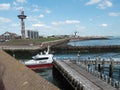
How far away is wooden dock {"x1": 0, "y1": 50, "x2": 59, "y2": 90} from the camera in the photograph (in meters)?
12.2

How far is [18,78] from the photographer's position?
16.4 meters

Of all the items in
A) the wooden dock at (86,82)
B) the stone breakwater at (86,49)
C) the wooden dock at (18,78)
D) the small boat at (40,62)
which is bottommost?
the stone breakwater at (86,49)

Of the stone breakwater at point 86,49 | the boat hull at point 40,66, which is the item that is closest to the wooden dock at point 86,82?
the boat hull at point 40,66

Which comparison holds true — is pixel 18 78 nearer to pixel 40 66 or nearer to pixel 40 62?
pixel 40 66

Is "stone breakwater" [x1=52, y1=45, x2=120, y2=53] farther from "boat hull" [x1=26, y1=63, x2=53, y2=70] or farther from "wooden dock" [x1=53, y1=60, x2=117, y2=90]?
"wooden dock" [x1=53, y1=60, x2=117, y2=90]

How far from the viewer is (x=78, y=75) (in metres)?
32.2

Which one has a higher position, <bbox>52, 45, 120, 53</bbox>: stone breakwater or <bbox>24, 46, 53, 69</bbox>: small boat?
<bbox>24, 46, 53, 69</bbox>: small boat

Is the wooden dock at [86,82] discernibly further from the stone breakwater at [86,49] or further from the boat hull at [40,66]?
the stone breakwater at [86,49]

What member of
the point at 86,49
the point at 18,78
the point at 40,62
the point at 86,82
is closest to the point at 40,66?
the point at 40,62

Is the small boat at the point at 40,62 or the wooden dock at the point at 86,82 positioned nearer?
the wooden dock at the point at 86,82

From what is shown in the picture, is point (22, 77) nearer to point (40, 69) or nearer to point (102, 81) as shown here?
point (102, 81)

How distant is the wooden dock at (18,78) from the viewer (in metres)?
12.2

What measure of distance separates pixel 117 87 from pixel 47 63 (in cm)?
2948

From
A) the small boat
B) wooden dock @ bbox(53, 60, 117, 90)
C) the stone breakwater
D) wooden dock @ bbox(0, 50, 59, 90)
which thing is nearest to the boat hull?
the small boat
